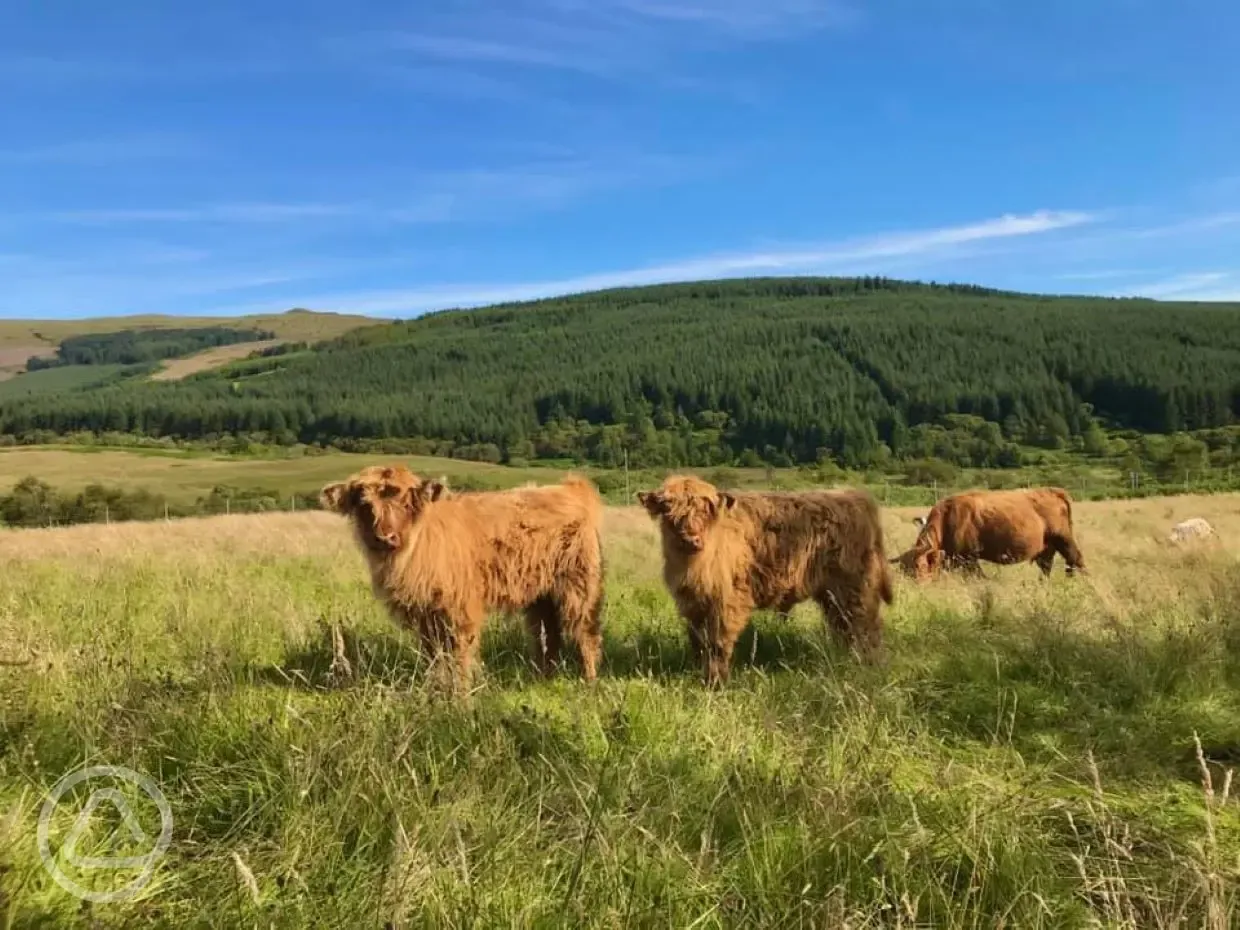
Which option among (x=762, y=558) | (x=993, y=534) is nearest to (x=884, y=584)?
(x=762, y=558)

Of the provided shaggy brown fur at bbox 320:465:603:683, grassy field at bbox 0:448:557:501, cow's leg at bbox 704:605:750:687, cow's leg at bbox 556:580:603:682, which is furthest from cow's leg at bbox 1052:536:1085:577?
grassy field at bbox 0:448:557:501

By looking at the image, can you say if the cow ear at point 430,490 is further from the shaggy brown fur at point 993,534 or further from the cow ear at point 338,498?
the shaggy brown fur at point 993,534

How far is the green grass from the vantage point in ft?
534

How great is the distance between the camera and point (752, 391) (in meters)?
120

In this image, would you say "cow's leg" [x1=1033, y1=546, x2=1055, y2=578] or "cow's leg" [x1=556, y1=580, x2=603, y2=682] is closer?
"cow's leg" [x1=556, y1=580, x2=603, y2=682]

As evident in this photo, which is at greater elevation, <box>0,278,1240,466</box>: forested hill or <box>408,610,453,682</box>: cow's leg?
<box>0,278,1240,466</box>: forested hill

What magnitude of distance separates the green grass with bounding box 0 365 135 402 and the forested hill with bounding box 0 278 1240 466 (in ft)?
73.6

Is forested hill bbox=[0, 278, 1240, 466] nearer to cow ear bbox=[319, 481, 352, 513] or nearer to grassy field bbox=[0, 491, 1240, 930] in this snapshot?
grassy field bbox=[0, 491, 1240, 930]

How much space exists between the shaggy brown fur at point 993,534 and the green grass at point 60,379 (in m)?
177

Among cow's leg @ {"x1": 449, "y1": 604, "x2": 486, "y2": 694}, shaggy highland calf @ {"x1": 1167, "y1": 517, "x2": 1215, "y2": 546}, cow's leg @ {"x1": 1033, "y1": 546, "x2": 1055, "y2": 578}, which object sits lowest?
shaggy highland calf @ {"x1": 1167, "y1": 517, "x2": 1215, "y2": 546}

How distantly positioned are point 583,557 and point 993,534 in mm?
8857

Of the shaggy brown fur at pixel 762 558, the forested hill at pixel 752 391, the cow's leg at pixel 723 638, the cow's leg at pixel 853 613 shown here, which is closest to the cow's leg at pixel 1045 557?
the shaggy brown fur at pixel 762 558

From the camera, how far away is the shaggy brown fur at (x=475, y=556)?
6.08m

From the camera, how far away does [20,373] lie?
188 meters
